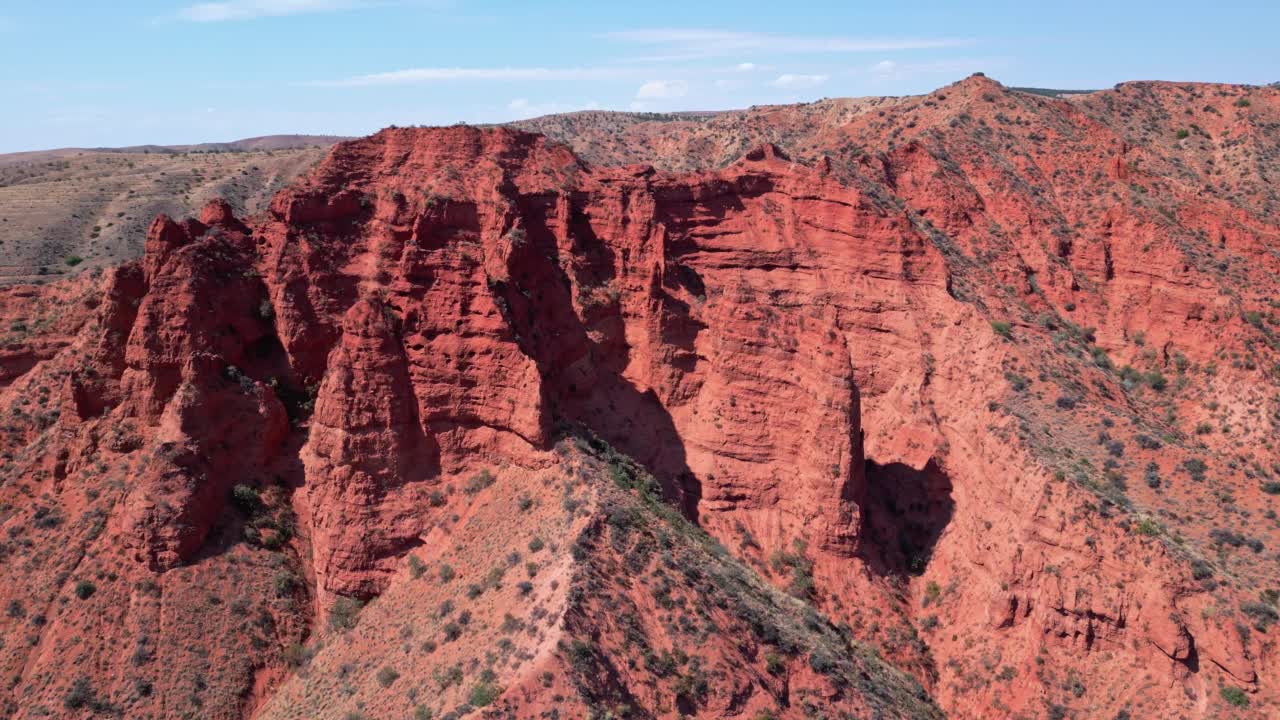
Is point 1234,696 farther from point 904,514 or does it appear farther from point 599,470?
point 599,470

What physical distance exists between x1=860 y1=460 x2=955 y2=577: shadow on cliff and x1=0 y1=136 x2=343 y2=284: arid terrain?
70.0 m

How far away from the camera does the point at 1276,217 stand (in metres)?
69.8

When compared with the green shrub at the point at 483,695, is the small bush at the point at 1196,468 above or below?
below

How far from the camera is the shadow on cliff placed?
4469 cm

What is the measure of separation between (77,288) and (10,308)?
11.8 feet

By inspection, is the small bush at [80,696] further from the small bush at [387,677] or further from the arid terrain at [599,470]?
the small bush at [387,677]

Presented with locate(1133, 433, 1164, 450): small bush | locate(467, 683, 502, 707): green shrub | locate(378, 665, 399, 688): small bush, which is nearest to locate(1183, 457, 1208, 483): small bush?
locate(1133, 433, 1164, 450): small bush

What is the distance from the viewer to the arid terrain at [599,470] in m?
32.3

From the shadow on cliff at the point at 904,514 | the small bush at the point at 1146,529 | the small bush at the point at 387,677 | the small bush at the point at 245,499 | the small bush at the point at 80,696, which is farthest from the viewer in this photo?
the shadow on cliff at the point at 904,514

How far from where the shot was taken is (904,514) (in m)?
46.8

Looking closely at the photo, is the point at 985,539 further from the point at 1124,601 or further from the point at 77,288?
the point at 77,288

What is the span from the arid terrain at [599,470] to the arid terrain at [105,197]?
45.3 meters

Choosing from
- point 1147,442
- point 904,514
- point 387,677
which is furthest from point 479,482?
point 1147,442

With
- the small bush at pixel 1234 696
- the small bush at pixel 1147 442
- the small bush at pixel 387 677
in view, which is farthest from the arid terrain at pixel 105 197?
the small bush at pixel 1234 696
